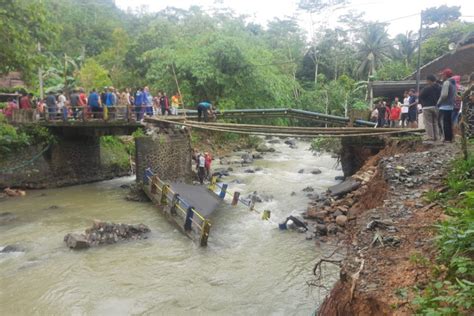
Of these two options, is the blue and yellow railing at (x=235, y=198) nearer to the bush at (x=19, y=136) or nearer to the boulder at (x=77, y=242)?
the boulder at (x=77, y=242)

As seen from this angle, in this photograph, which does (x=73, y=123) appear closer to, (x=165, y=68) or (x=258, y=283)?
(x=258, y=283)

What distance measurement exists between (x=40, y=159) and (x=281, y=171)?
486 inches

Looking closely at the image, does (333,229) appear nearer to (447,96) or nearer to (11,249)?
(447,96)

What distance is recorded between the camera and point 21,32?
1600cm

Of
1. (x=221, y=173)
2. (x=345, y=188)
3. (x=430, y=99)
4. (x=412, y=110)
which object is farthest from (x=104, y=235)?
(x=412, y=110)

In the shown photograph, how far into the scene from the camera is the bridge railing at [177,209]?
1140 cm

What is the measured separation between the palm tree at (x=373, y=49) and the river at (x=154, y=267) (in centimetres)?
3044

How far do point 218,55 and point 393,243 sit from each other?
1029 inches

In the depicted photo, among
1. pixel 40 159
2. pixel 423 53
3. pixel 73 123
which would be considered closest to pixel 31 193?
pixel 40 159

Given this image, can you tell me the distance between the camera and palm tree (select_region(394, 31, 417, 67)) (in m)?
40.4

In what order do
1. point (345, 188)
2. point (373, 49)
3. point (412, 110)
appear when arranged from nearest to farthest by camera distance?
point (345, 188), point (412, 110), point (373, 49)

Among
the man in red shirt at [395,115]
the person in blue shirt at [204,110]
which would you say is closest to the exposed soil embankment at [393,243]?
the man in red shirt at [395,115]

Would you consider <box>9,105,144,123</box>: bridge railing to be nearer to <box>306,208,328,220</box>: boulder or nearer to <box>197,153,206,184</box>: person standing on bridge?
<box>197,153,206,184</box>: person standing on bridge

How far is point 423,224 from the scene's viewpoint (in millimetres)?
5875
